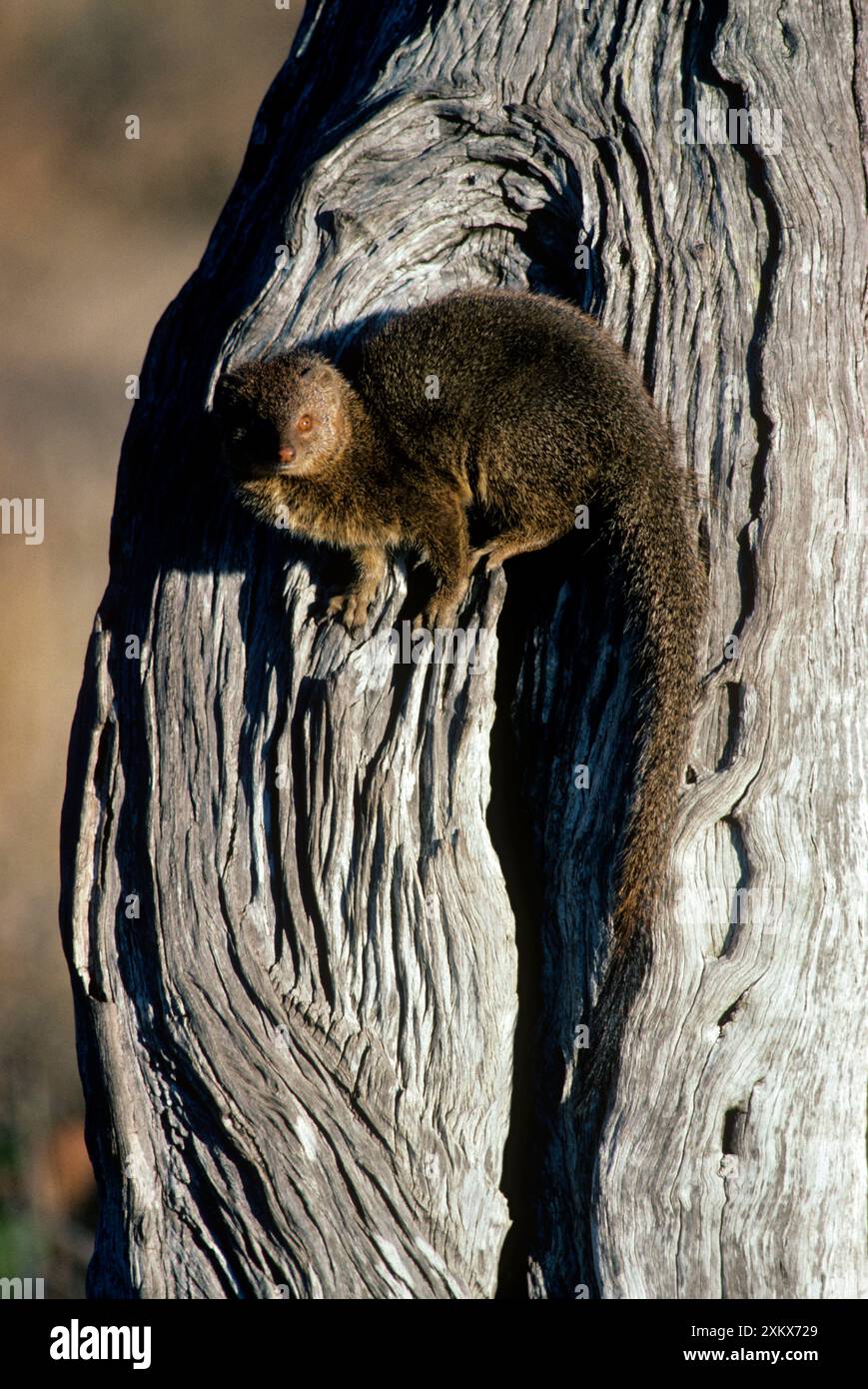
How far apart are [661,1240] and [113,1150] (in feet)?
4.82

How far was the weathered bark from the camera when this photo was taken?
10.3 ft

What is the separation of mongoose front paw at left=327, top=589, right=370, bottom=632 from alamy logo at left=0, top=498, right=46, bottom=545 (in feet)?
18.9

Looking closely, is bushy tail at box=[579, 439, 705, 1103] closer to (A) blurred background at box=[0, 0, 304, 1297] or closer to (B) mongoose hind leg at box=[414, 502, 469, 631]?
(B) mongoose hind leg at box=[414, 502, 469, 631]

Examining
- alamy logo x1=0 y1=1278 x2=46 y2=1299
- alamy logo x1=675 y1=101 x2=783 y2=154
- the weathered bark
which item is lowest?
alamy logo x1=0 y1=1278 x2=46 y2=1299

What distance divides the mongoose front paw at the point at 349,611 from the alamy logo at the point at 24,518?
5755mm

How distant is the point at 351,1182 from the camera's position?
3.12 metres

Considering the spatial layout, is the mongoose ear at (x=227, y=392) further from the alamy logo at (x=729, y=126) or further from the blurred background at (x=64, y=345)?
the blurred background at (x=64, y=345)

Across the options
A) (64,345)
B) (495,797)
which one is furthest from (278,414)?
(64,345)

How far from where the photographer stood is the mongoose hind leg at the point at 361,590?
3186 millimetres

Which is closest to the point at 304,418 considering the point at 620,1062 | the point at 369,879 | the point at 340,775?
the point at 340,775

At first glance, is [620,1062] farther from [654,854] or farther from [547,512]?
[547,512]

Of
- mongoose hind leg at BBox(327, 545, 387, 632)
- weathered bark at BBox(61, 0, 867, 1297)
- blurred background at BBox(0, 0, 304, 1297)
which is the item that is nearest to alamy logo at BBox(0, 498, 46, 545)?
blurred background at BBox(0, 0, 304, 1297)
